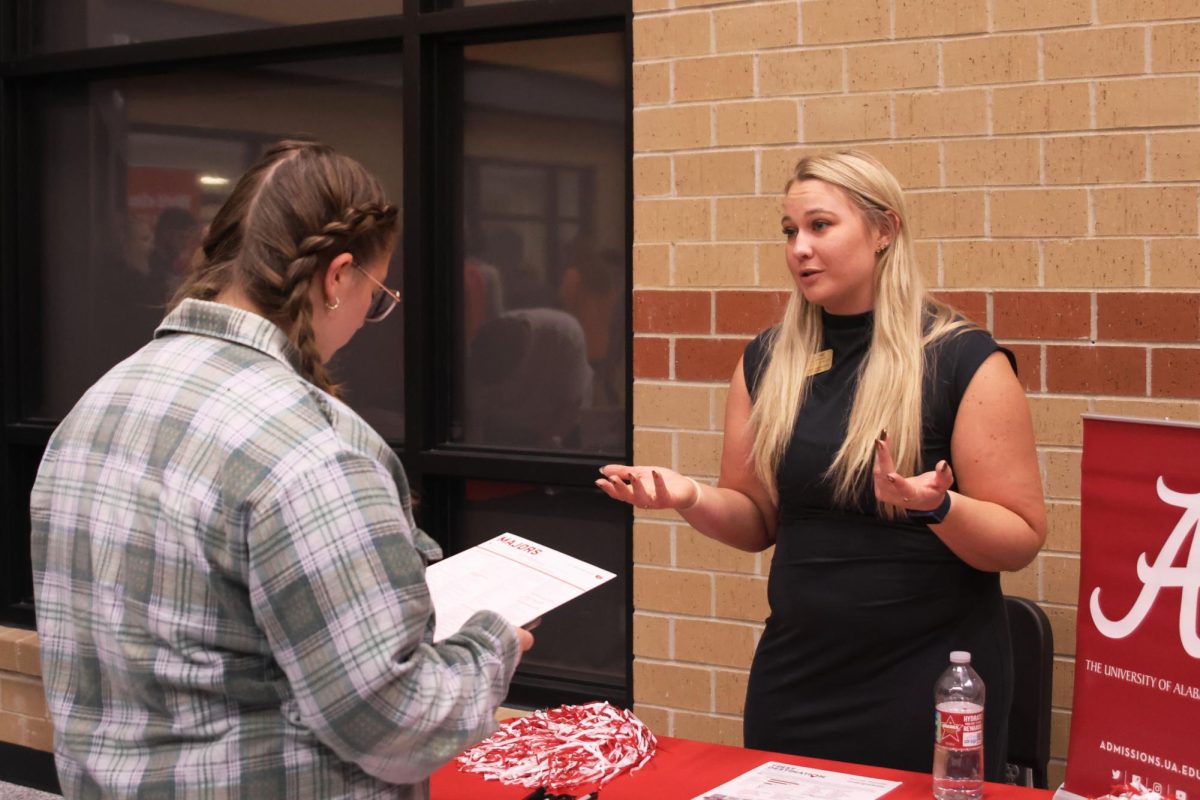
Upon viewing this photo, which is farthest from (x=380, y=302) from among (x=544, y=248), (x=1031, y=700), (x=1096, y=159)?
(x=544, y=248)

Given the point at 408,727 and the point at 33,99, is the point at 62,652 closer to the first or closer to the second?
the point at 408,727

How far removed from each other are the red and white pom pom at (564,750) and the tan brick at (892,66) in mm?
1841

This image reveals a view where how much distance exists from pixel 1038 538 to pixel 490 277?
91.6 inches

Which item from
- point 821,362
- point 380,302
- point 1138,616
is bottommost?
point 1138,616

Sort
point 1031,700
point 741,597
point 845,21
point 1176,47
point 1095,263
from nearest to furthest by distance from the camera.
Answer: point 1031,700
point 1176,47
point 1095,263
point 845,21
point 741,597

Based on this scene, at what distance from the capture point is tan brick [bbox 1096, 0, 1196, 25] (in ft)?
10.00

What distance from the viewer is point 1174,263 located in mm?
3096

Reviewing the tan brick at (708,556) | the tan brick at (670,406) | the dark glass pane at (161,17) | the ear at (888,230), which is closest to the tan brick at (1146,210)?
the ear at (888,230)

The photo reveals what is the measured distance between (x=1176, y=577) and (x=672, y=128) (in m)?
2.16

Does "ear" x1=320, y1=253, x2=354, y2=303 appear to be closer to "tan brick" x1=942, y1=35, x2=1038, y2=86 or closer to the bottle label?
the bottle label

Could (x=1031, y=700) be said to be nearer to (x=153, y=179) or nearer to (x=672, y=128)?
(x=672, y=128)

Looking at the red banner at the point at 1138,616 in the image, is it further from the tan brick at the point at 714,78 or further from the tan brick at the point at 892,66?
the tan brick at the point at 714,78

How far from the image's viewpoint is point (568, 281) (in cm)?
420

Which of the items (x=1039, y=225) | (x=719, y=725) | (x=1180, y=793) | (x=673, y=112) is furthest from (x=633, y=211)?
(x=1180, y=793)
